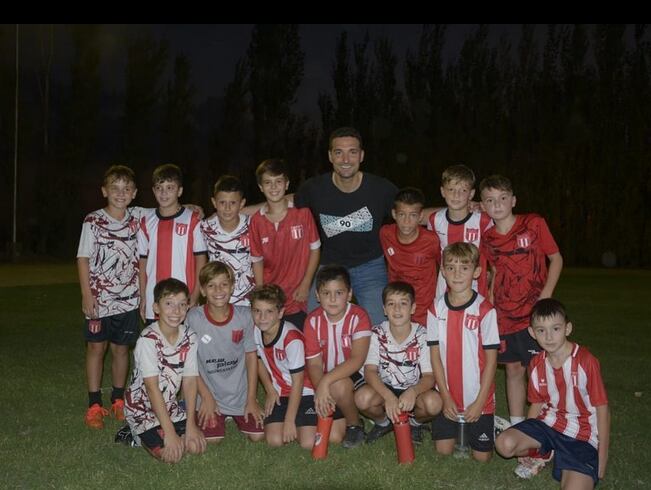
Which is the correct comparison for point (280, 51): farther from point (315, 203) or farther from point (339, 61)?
point (315, 203)

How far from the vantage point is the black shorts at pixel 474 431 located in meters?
4.33

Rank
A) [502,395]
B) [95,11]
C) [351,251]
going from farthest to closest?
[95,11], [502,395], [351,251]

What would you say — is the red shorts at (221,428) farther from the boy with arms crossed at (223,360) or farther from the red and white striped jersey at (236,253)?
the red and white striped jersey at (236,253)

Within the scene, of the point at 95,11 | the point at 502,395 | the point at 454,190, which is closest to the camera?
the point at 454,190

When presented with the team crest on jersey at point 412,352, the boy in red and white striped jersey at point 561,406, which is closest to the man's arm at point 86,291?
the team crest on jersey at point 412,352

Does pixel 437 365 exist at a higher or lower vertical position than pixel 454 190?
lower

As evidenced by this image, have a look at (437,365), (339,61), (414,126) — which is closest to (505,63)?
(414,126)

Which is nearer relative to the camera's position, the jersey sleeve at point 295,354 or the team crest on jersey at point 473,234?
the jersey sleeve at point 295,354

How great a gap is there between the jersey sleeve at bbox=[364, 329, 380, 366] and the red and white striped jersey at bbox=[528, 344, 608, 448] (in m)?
1.02

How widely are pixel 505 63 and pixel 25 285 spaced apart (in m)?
24.9

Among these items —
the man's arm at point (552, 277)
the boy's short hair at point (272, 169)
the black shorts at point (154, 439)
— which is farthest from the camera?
the boy's short hair at point (272, 169)

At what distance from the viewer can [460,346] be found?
14.8 feet

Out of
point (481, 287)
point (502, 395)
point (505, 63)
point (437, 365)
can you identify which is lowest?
point (502, 395)

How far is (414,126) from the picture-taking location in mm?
34219
